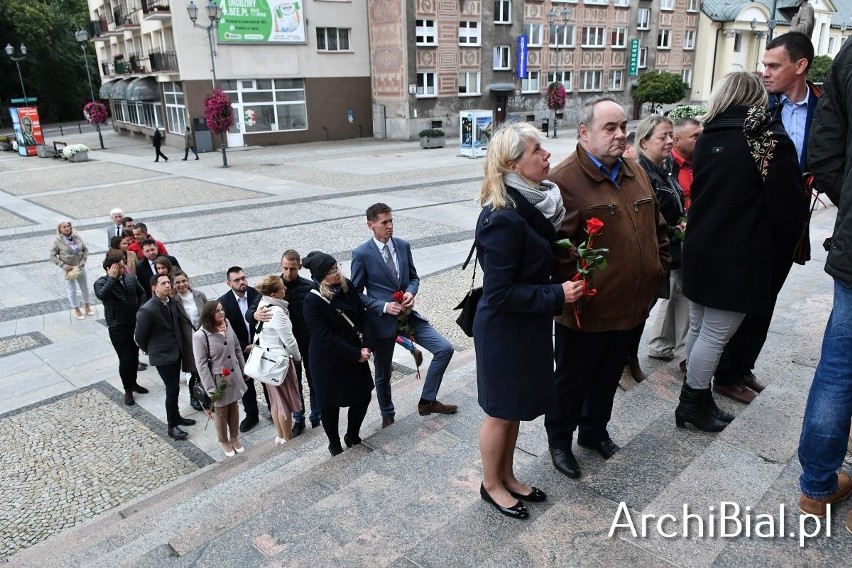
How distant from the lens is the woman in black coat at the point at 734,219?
321 cm

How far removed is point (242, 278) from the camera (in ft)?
19.2

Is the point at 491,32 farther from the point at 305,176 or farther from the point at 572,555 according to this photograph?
the point at 572,555

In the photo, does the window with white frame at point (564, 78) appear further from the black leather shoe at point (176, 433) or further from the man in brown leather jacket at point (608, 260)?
the man in brown leather jacket at point (608, 260)

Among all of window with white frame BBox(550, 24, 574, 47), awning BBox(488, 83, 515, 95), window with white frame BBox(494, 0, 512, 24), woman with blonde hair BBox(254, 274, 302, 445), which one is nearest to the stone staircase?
woman with blonde hair BBox(254, 274, 302, 445)

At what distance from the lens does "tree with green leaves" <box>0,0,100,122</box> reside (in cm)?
4897

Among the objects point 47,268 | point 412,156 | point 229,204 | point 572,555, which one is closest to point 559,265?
point 572,555

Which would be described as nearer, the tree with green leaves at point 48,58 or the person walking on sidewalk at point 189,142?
the person walking on sidewalk at point 189,142

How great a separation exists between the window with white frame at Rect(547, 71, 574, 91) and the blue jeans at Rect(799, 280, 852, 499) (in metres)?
40.5

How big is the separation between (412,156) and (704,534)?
1027 inches

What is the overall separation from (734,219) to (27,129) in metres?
35.0

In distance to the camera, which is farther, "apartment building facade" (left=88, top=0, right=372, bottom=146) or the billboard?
"apartment building facade" (left=88, top=0, right=372, bottom=146)

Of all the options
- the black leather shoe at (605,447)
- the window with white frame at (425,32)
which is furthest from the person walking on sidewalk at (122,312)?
the window with white frame at (425,32)

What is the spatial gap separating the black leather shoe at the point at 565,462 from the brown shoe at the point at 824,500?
1014 millimetres

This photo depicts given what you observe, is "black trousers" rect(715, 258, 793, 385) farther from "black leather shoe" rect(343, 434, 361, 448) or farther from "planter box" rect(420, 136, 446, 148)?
"planter box" rect(420, 136, 446, 148)
